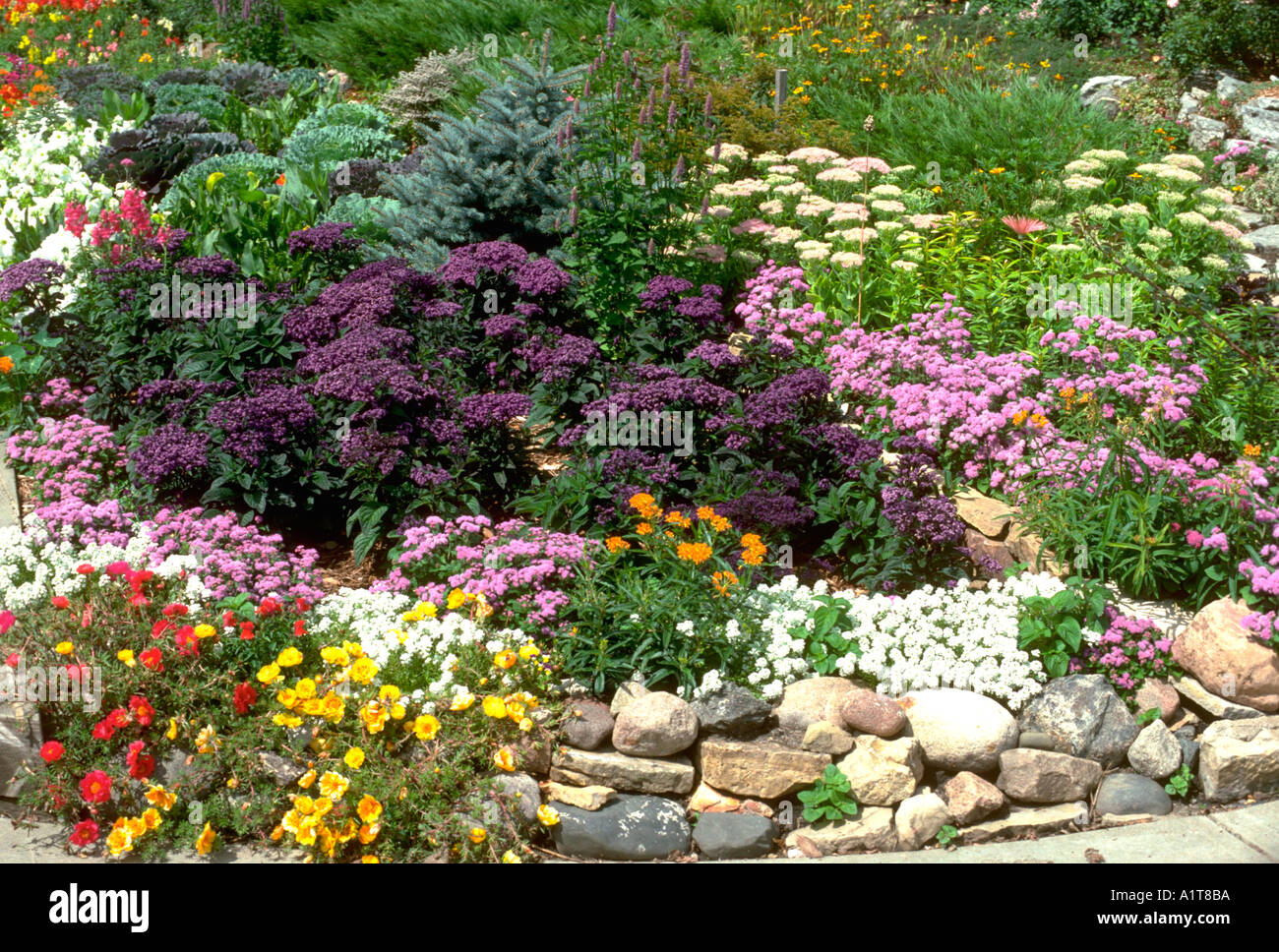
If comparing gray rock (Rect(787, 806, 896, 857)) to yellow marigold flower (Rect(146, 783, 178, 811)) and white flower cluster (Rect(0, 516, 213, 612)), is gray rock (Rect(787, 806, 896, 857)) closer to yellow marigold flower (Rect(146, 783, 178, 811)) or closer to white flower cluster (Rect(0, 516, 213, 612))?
yellow marigold flower (Rect(146, 783, 178, 811))

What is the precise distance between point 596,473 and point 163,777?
2213 mm

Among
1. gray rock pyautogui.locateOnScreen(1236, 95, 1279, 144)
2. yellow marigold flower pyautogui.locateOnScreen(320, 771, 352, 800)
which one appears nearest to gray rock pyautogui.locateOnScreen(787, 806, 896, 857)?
yellow marigold flower pyautogui.locateOnScreen(320, 771, 352, 800)

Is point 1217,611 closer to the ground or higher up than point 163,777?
higher up

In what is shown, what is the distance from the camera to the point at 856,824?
14.2 ft

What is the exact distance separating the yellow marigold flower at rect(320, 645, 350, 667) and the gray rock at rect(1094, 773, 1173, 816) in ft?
9.51

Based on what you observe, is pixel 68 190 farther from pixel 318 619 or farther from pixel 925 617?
pixel 925 617

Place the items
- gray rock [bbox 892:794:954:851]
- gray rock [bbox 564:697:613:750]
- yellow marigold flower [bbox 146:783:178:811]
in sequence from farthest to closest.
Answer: gray rock [bbox 564:697:613:750], gray rock [bbox 892:794:954:851], yellow marigold flower [bbox 146:783:178:811]

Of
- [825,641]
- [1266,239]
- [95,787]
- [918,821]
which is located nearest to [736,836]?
[918,821]

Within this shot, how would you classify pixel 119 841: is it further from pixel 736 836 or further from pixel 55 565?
pixel 736 836

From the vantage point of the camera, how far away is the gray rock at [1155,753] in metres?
4.60

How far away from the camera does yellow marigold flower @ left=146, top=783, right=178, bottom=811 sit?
13.3ft

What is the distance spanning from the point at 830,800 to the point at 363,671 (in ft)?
5.83

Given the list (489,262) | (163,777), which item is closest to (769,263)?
(489,262)

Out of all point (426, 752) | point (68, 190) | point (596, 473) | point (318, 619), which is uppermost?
point (68, 190)
